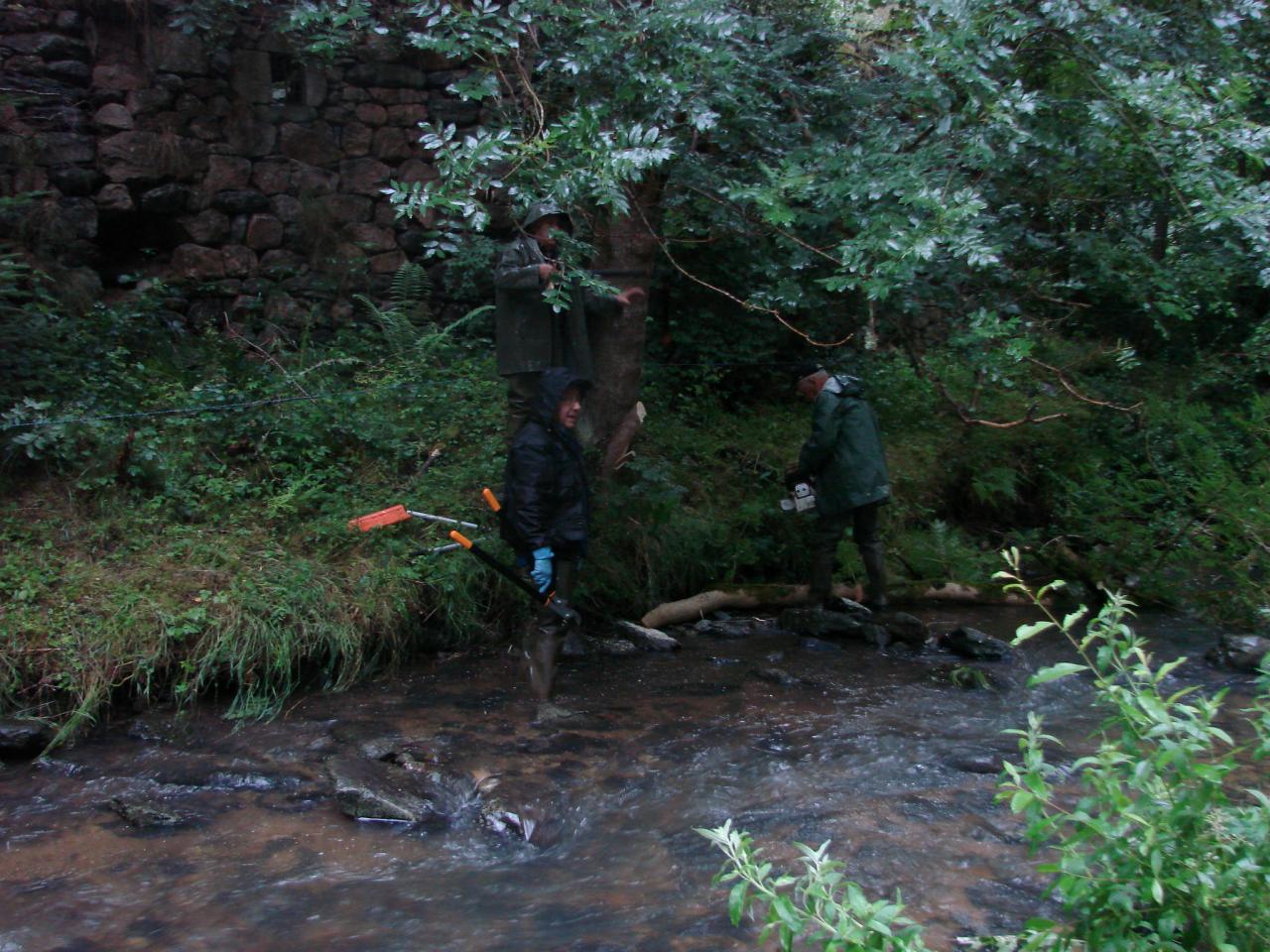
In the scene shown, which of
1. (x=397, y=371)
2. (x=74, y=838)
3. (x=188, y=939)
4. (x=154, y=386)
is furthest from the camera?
(x=397, y=371)

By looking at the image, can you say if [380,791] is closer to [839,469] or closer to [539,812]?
[539,812]

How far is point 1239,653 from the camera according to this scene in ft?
23.4

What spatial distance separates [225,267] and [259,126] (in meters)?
1.17

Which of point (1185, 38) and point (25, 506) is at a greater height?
point (1185, 38)

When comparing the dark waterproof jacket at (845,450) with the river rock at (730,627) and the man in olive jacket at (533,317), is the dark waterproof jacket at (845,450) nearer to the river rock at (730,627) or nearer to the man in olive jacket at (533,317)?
the river rock at (730,627)

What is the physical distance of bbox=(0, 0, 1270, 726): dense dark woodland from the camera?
231 inches

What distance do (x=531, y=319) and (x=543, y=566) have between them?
4.70ft

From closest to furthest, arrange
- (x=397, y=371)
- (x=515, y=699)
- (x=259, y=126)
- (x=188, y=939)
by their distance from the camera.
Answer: (x=188, y=939) → (x=515, y=699) → (x=397, y=371) → (x=259, y=126)

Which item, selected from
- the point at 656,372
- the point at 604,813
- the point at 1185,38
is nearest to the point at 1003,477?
the point at 656,372

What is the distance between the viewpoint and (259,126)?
9062mm

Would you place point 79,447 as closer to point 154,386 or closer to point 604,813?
point 154,386

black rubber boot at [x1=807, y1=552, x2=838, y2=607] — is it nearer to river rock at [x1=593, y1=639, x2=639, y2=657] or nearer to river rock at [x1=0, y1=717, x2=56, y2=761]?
river rock at [x1=593, y1=639, x2=639, y2=657]

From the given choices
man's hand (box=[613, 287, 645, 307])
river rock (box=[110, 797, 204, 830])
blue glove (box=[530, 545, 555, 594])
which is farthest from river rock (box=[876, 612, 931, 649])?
river rock (box=[110, 797, 204, 830])

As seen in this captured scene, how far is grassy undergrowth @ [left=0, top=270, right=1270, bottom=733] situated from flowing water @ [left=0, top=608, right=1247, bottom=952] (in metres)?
0.44
